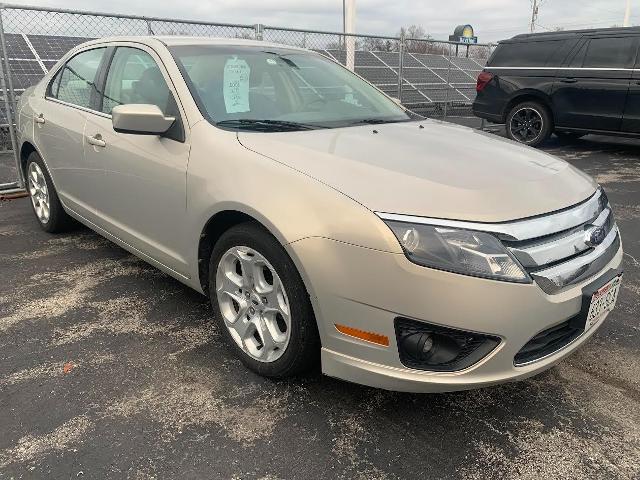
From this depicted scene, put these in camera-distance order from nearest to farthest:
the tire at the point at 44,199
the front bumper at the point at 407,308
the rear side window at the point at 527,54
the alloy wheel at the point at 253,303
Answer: the front bumper at the point at 407,308
the alloy wheel at the point at 253,303
the tire at the point at 44,199
the rear side window at the point at 527,54

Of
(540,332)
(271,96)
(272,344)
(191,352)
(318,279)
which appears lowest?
(191,352)

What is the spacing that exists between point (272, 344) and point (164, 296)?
129 cm

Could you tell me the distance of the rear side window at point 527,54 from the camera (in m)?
8.71

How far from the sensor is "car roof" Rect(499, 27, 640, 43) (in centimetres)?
810

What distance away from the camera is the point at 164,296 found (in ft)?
11.3

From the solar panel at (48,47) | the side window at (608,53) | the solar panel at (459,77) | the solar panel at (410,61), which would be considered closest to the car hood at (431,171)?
the side window at (608,53)

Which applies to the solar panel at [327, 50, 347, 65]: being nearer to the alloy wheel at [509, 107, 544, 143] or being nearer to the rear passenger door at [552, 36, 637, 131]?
the alloy wheel at [509, 107, 544, 143]

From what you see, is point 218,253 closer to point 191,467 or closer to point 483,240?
point 191,467

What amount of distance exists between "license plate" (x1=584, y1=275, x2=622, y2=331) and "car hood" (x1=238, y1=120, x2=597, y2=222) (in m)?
0.38

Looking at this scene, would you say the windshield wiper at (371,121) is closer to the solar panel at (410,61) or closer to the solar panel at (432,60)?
the solar panel at (410,61)

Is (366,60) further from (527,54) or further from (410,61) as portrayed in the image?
(527,54)

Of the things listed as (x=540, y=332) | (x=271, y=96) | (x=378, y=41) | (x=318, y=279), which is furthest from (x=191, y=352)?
(x=378, y=41)

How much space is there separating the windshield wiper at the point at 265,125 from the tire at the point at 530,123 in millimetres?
Answer: 7221

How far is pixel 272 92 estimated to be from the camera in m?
3.09
